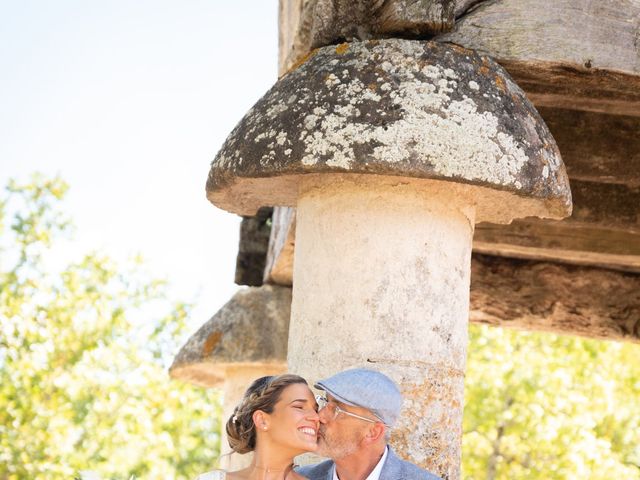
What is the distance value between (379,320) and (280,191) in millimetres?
668

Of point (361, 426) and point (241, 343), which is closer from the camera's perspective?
point (361, 426)

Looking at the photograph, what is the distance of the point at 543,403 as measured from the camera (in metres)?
12.8

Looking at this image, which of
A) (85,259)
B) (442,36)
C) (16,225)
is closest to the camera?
(442,36)

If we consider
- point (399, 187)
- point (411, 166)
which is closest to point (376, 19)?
point (399, 187)

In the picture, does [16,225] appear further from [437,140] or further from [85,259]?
[437,140]

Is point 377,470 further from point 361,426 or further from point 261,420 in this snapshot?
point 261,420

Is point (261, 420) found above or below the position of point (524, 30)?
below

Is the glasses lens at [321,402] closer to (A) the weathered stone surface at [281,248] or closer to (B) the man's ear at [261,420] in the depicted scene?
(B) the man's ear at [261,420]

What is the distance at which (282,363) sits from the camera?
19.6ft

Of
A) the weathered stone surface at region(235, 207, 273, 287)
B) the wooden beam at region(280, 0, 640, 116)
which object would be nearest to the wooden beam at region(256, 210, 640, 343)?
the weathered stone surface at region(235, 207, 273, 287)

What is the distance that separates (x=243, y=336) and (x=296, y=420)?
295 cm

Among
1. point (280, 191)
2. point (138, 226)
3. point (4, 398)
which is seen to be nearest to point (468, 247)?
point (280, 191)

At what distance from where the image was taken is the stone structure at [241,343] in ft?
19.6

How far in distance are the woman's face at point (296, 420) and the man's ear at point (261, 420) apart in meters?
0.03
